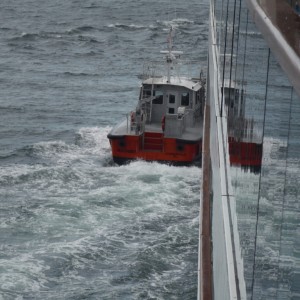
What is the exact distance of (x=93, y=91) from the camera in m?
35.4

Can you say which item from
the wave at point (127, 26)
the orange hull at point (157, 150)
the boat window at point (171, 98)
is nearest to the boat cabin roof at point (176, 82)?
the boat window at point (171, 98)

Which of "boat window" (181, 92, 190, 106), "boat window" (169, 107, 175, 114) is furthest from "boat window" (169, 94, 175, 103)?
"boat window" (181, 92, 190, 106)

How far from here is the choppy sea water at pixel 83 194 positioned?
1536cm

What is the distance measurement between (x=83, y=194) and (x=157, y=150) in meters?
4.13

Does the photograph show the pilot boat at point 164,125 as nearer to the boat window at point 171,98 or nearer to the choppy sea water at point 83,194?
the boat window at point 171,98

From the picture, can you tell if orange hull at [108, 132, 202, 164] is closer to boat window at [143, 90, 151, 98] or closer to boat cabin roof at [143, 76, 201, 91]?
boat window at [143, 90, 151, 98]

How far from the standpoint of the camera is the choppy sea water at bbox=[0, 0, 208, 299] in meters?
15.4

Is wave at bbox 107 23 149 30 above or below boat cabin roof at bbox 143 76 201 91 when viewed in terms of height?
below

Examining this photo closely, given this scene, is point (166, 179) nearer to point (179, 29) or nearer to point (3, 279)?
point (3, 279)

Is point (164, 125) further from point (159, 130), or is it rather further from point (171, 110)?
point (171, 110)

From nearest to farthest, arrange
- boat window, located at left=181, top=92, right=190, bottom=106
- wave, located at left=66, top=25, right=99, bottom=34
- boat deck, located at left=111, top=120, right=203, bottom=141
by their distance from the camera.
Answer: boat deck, located at left=111, top=120, right=203, bottom=141 < boat window, located at left=181, top=92, right=190, bottom=106 < wave, located at left=66, top=25, right=99, bottom=34

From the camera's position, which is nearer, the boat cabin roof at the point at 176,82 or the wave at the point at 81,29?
the boat cabin roof at the point at 176,82

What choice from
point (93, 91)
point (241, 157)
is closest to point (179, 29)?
point (93, 91)

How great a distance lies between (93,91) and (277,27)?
31.9m
